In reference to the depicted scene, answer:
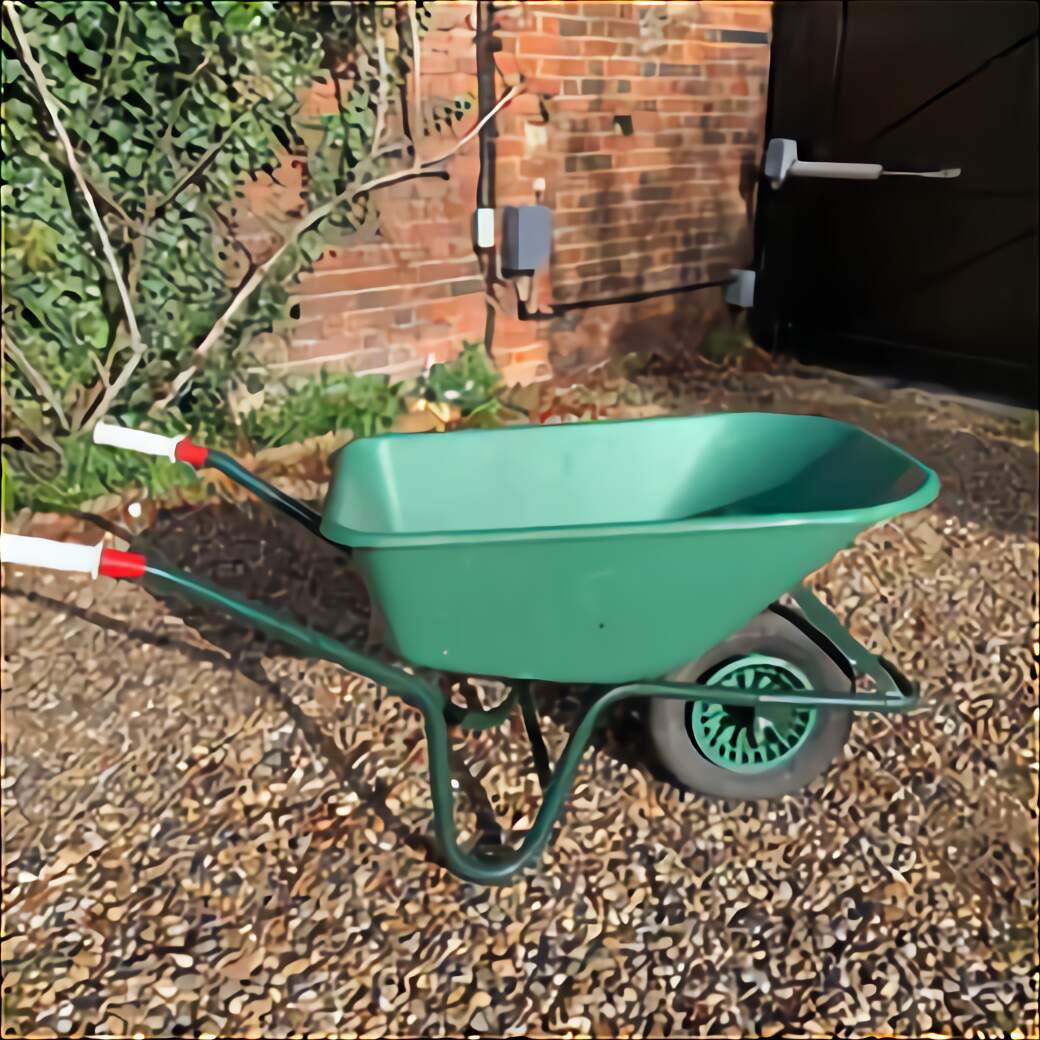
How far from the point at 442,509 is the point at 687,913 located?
0.99 meters

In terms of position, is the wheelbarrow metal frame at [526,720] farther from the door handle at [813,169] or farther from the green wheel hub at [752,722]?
the door handle at [813,169]

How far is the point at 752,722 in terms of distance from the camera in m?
2.03

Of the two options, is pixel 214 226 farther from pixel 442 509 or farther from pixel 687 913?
Answer: pixel 687 913

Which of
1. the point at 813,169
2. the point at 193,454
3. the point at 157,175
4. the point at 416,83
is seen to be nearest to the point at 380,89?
the point at 416,83

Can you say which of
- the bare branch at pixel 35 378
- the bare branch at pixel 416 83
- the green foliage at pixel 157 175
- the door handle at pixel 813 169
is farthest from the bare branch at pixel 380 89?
the door handle at pixel 813 169

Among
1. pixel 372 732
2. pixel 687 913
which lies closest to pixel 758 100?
pixel 372 732

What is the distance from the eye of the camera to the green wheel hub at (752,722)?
1989 mm

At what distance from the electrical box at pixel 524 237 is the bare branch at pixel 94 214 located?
169 cm

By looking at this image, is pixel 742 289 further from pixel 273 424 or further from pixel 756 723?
pixel 756 723

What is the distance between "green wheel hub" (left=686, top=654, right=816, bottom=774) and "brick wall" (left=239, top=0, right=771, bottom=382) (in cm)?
264

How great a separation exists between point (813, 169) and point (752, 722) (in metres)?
3.27

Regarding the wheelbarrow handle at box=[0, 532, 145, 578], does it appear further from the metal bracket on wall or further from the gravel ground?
the metal bracket on wall

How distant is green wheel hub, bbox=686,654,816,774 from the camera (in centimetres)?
199

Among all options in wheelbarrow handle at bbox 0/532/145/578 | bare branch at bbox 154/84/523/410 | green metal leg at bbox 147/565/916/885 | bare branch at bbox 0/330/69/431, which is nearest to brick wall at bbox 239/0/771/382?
bare branch at bbox 154/84/523/410
